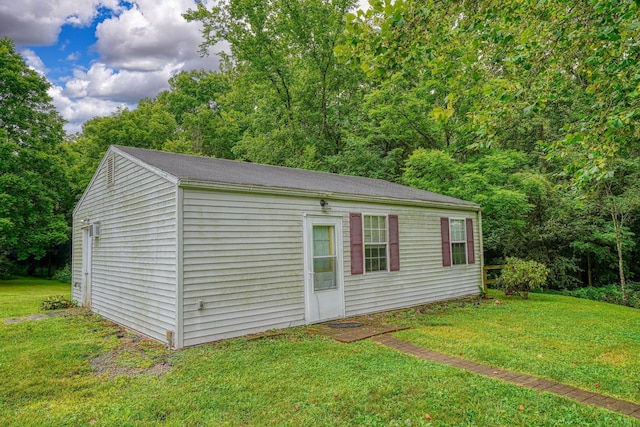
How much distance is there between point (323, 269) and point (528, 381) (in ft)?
13.0

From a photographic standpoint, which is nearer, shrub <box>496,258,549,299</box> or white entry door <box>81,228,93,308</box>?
white entry door <box>81,228,93,308</box>

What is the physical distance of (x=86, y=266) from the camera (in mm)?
9414

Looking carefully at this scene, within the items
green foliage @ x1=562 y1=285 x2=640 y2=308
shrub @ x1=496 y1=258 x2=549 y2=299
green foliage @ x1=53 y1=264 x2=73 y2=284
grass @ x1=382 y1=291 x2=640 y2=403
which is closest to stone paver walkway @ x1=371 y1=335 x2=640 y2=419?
grass @ x1=382 y1=291 x2=640 y2=403

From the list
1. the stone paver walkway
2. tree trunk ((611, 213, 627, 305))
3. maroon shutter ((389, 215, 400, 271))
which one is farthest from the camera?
tree trunk ((611, 213, 627, 305))

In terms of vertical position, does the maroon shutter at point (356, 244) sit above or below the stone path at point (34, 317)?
above

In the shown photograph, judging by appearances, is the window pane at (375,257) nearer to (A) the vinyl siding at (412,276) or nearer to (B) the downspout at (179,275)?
(A) the vinyl siding at (412,276)

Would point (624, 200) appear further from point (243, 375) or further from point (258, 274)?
point (243, 375)

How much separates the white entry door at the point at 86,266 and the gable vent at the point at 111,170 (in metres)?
1.86

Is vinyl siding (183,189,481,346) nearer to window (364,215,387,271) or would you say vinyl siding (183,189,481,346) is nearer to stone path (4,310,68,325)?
window (364,215,387,271)

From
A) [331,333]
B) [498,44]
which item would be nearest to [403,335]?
[331,333]

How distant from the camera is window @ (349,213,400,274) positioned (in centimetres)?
789

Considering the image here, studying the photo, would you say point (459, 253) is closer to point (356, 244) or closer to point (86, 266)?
point (356, 244)

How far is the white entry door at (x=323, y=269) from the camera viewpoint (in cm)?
711

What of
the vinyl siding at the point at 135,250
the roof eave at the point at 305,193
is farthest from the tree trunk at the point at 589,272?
the vinyl siding at the point at 135,250
